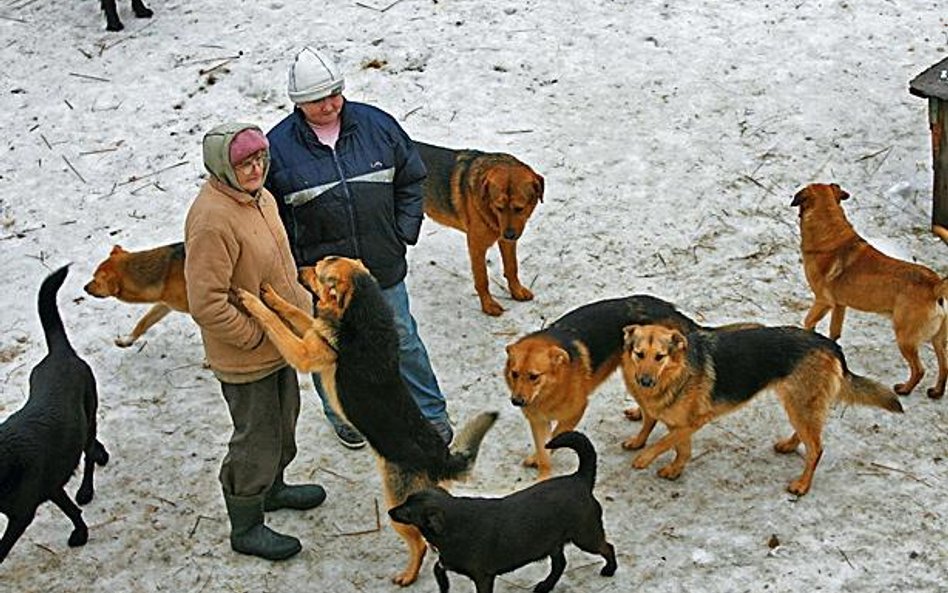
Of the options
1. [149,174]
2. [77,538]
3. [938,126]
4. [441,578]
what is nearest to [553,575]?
[441,578]

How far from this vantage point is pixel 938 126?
7945 mm

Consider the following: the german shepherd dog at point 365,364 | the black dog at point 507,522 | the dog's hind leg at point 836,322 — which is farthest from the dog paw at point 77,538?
the dog's hind leg at point 836,322

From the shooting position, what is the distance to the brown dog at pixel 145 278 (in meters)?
7.09

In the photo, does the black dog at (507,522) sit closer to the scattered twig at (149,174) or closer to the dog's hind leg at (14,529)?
the dog's hind leg at (14,529)

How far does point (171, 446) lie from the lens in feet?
22.1

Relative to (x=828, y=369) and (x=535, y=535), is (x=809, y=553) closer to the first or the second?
(x=828, y=369)

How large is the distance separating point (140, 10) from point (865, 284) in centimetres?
748

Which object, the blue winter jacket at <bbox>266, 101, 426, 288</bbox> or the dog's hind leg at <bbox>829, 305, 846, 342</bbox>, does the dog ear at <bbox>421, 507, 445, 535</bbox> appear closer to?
the blue winter jacket at <bbox>266, 101, 426, 288</bbox>

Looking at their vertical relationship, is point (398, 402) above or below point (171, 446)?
above

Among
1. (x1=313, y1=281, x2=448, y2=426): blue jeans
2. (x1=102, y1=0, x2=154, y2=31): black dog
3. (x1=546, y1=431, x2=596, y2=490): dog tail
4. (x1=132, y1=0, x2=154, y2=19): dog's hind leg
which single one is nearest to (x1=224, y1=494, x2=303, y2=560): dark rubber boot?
(x1=313, y1=281, x2=448, y2=426): blue jeans

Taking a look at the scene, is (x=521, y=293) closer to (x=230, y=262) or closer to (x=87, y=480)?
(x=87, y=480)

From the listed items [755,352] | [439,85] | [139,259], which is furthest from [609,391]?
[439,85]

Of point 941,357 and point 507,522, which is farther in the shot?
point 941,357

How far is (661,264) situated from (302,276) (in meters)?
3.36
